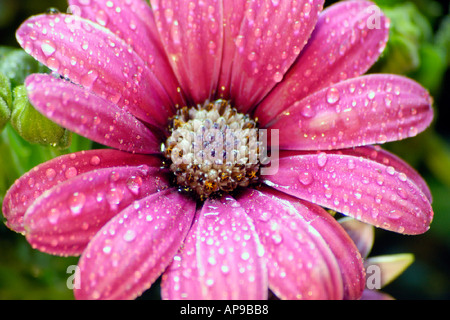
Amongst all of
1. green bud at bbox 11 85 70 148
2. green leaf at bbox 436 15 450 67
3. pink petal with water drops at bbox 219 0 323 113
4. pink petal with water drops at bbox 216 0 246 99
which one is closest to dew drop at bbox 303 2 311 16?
pink petal with water drops at bbox 219 0 323 113

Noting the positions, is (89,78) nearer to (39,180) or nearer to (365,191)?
(39,180)

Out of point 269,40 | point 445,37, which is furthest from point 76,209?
point 445,37

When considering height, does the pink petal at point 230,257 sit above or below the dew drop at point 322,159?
below

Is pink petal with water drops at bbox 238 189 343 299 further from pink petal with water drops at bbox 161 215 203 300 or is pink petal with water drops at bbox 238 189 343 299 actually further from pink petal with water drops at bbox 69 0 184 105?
pink petal with water drops at bbox 69 0 184 105

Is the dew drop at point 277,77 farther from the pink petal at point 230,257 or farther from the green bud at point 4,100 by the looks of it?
the green bud at point 4,100

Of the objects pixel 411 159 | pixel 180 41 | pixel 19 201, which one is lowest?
pixel 411 159

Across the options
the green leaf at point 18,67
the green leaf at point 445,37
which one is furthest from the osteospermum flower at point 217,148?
the green leaf at point 445,37

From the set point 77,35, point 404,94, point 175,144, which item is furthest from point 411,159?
point 77,35
